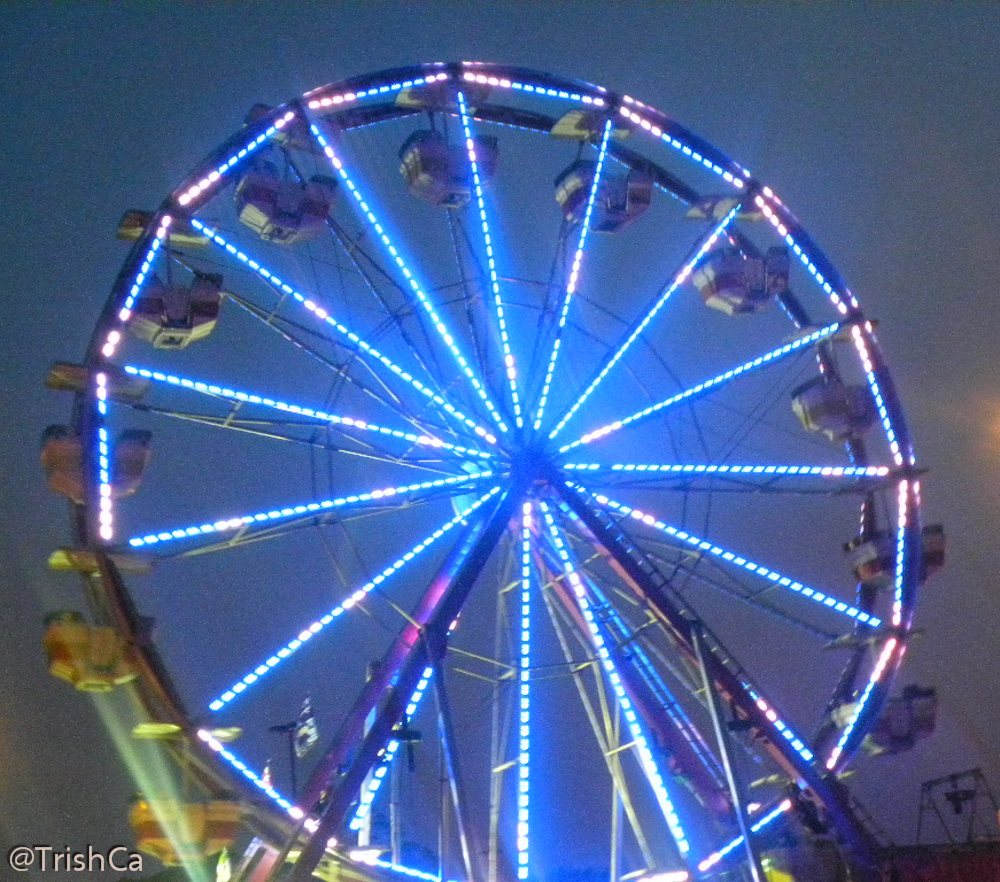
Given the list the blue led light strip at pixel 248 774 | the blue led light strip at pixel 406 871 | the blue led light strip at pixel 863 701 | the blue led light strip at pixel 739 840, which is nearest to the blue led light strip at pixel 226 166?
the blue led light strip at pixel 248 774

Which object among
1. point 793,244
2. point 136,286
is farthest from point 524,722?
point 793,244

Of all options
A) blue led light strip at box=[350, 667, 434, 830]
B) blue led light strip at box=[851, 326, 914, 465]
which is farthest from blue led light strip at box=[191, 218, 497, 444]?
blue led light strip at box=[851, 326, 914, 465]

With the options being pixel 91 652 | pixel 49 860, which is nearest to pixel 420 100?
pixel 91 652

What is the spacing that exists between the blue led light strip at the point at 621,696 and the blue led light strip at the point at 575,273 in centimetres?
94

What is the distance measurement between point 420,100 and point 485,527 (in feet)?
13.6

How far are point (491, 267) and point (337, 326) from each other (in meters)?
1.58

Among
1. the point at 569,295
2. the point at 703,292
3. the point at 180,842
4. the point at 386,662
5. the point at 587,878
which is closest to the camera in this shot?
the point at 180,842

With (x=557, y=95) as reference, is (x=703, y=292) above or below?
below

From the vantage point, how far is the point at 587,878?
22625 mm

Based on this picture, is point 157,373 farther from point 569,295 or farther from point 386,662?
point 569,295

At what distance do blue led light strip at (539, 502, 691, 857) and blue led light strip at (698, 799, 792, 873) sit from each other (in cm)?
36

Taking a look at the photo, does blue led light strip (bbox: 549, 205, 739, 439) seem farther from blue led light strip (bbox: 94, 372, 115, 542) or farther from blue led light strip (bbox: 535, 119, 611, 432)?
blue led light strip (bbox: 94, 372, 115, 542)

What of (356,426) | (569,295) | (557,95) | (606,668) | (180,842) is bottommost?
(180,842)

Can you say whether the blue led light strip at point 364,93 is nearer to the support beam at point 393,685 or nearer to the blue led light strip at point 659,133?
the blue led light strip at point 659,133
